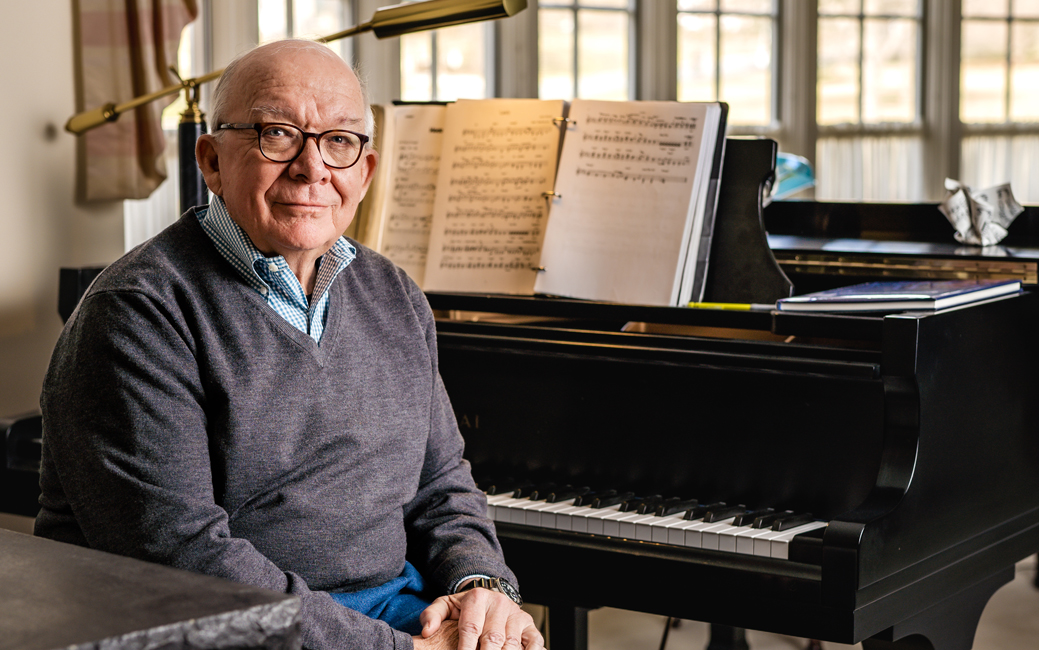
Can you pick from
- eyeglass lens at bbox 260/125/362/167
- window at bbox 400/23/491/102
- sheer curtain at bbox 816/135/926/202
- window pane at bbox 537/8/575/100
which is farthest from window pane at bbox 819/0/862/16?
eyeglass lens at bbox 260/125/362/167

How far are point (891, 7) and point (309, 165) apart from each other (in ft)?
23.3

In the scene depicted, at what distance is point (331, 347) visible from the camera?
1433 millimetres

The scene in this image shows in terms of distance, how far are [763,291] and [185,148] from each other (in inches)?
52.9

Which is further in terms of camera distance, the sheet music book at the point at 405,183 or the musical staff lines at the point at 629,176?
the sheet music book at the point at 405,183

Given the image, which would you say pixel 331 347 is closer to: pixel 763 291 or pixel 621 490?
pixel 621 490

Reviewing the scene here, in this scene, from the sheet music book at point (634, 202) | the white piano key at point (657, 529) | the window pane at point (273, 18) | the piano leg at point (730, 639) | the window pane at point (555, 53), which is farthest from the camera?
the window pane at point (555, 53)

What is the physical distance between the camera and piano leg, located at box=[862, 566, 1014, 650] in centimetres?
177

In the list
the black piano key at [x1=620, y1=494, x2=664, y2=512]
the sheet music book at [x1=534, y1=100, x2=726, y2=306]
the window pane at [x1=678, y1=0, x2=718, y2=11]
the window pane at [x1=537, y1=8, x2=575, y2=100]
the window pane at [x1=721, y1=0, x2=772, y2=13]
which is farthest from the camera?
the window pane at [x1=721, y1=0, x2=772, y2=13]

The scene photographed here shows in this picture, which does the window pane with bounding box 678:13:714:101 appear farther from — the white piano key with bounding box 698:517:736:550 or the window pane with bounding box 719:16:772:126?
the white piano key with bounding box 698:517:736:550

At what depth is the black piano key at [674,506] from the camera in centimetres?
186

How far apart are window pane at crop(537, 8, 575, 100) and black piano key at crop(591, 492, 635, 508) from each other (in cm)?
Answer: 462

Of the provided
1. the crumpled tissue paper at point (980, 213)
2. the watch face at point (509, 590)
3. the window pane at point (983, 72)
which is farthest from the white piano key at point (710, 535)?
the window pane at point (983, 72)

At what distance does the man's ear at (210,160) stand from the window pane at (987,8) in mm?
7533

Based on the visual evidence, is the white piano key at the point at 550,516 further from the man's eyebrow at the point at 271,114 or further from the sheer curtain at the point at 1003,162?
the sheer curtain at the point at 1003,162
